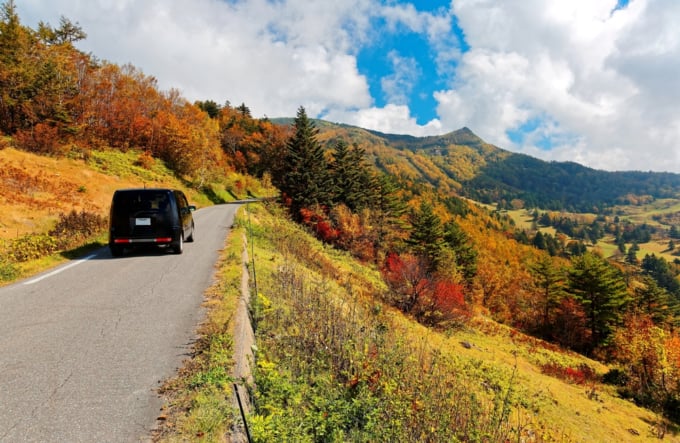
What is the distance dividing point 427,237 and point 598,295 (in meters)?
23.0

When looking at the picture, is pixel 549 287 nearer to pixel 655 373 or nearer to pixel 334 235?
pixel 655 373

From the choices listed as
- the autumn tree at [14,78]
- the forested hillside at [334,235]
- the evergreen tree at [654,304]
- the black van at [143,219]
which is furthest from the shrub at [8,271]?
the evergreen tree at [654,304]

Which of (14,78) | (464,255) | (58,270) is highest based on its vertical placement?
(14,78)

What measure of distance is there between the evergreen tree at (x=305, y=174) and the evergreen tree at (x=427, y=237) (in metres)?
15.3

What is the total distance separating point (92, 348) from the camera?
4895 millimetres

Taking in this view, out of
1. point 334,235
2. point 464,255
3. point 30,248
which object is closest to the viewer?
point 30,248

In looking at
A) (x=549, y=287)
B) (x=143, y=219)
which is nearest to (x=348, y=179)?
(x=143, y=219)

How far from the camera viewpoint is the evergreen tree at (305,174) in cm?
4084

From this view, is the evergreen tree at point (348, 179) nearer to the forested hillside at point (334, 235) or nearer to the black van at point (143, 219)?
the forested hillside at point (334, 235)

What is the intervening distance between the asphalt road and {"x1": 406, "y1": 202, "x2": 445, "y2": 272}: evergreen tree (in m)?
42.6

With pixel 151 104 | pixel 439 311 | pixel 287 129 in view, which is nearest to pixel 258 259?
pixel 439 311

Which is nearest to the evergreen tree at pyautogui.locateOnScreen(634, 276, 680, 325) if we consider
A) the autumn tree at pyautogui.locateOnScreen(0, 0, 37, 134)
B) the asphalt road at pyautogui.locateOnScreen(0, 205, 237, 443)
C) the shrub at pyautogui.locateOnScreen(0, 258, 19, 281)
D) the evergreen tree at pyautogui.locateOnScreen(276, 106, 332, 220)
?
the evergreen tree at pyautogui.locateOnScreen(276, 106, 332, 220)

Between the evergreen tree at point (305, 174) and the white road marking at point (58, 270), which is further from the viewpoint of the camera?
the evergreen tree at point (305, 174)

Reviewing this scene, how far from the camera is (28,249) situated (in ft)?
33.8
